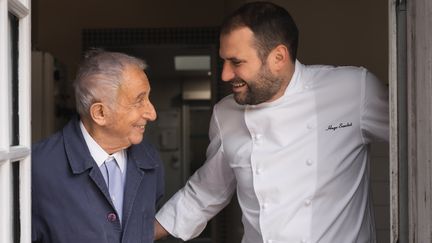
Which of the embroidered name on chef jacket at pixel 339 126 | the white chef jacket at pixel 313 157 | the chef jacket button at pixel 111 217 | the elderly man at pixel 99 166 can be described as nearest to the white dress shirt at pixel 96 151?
the elderly man at pixel 99 166

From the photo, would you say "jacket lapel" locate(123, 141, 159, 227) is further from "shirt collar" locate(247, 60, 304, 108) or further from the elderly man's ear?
"shirt collar" locate(247, 60, 304, 108)

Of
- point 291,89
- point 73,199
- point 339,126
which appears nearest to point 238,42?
point 291,89

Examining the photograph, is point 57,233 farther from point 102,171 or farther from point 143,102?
point 143,102

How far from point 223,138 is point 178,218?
382 mm

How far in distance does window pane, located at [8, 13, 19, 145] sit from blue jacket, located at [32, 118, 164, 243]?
326mm

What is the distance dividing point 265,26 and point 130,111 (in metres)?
0.61

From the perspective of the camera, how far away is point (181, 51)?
636 centimetres

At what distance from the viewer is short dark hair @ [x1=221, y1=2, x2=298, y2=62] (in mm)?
2123

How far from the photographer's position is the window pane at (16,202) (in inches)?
57.9

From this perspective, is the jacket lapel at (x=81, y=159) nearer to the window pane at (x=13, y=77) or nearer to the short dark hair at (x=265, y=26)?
the window pane at (x=13, y=77)

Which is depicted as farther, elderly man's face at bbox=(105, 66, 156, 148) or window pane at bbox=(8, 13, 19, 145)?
elderly man's face at bbox=(105, 66, 156, 148)

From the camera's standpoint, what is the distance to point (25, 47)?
1.52 metres

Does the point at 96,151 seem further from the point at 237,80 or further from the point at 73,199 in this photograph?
the point at 237,80

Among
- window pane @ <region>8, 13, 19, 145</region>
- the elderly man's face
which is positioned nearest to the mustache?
the elderly man's face
